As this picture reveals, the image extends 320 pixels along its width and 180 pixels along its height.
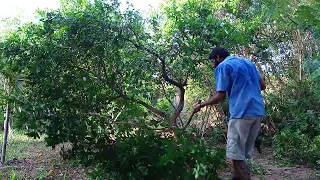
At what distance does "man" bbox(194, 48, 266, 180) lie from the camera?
13.0ft

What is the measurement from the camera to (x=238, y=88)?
4.00 meters

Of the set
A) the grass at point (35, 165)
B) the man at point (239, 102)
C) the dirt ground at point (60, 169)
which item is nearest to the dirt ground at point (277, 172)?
the dirt ground at point (60, 169)

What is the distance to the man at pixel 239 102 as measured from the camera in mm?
3963

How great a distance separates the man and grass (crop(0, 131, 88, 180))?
8.87 feet

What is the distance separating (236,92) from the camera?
4012 mm

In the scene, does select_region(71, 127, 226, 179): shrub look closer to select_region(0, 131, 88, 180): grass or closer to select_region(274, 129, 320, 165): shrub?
select_region(0, 131, 88, 180): grass

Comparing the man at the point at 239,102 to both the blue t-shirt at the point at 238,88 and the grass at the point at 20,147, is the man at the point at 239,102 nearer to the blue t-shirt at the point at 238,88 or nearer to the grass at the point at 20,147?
the blue t-shirt at the point at 238,88

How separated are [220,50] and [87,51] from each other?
1664mm

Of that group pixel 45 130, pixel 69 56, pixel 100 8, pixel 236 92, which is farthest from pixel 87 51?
pixel 236 92

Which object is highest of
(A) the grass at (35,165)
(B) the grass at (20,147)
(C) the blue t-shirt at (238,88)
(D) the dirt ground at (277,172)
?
(C) the blue t-shirt at (238,88)

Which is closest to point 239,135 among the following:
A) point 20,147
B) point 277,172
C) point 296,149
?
point 277,172

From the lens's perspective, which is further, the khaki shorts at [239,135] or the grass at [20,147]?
the grass at [20,147]

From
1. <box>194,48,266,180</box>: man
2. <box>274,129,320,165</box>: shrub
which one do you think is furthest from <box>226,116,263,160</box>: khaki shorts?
<box>274,129,320,165</box>: shrub

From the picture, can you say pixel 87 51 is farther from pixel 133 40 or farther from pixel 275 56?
pixel 275 56
